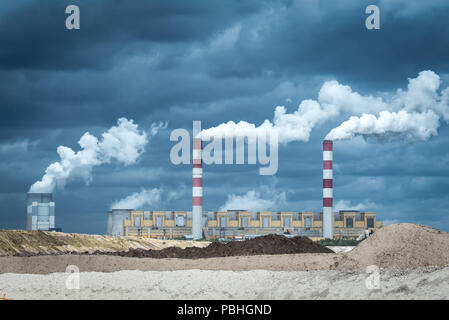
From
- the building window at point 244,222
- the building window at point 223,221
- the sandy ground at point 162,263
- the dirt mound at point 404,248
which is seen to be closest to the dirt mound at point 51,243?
the sandy ground at point 162,263

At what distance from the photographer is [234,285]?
644 inches

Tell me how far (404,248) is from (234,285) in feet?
22.8

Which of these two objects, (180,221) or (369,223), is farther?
(369,223)

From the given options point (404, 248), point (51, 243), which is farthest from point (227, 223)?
point (404, 248)

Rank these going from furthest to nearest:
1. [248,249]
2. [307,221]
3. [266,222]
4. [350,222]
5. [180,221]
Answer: [266,222] → [350,222] → [180,221] → [307,221] → [248,249]

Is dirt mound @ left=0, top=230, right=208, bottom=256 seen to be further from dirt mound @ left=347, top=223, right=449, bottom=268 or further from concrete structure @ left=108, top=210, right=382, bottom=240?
concrete structure @ left=108, top=210, right=382, bottom=240

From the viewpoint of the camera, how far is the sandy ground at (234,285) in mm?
13523

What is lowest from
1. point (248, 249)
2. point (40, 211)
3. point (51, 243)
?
point (248, 249)

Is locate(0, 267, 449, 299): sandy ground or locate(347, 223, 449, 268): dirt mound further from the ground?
locate(347, 223, 449, 268): dirt mound

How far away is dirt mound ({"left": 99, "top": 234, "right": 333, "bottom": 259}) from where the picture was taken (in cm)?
2619

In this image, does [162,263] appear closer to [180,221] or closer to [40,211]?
[180,221]

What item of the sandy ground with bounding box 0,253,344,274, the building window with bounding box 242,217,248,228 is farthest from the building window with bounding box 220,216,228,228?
the sandy ground with bounding box 0,253,344,274

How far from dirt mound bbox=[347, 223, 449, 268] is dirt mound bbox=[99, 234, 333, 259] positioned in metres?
5.63

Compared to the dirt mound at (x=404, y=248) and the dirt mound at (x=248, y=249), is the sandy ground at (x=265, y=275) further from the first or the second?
the dirt mound at (x=248, y=249)
